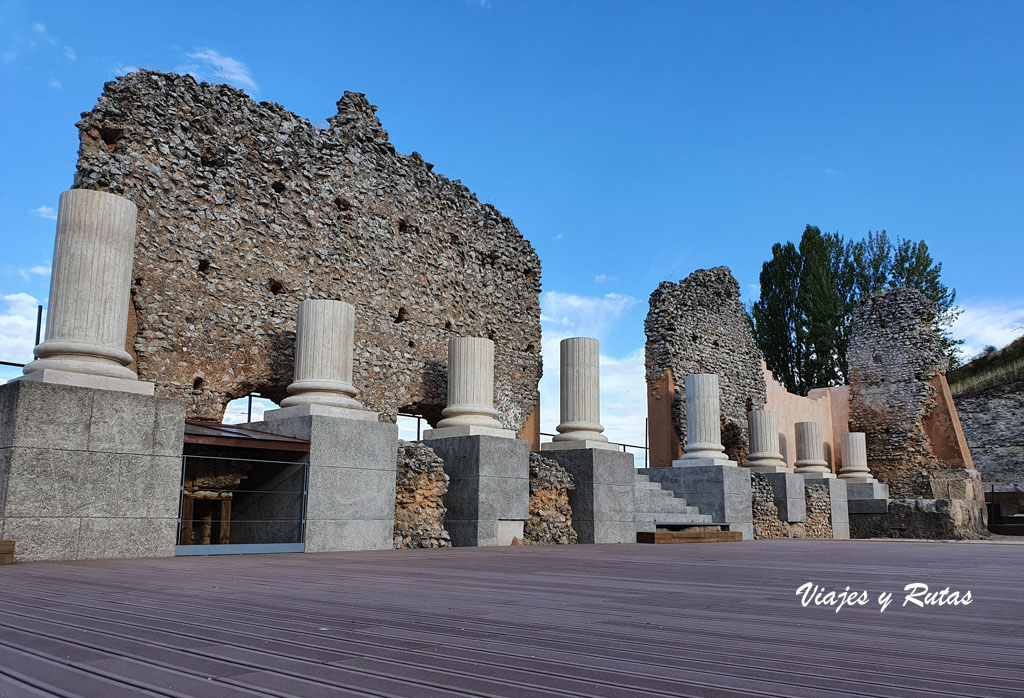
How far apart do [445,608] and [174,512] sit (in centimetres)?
570

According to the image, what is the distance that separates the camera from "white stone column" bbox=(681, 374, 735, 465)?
1839 cm

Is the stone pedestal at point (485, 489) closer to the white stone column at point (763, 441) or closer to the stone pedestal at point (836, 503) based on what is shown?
the white stone column at point (763, 441)

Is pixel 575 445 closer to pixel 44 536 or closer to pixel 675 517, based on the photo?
pixel 675 517

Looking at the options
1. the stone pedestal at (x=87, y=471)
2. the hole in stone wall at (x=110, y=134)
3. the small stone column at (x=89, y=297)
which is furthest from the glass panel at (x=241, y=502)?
the hole in stone wall at (x=110, y=134)

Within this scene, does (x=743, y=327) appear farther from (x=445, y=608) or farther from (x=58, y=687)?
(x=58, y=687)

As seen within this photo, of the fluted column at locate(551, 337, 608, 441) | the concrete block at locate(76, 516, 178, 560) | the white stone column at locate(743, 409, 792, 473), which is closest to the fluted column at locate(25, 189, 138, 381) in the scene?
the concrete block at locate(76, 516, 178, 560)

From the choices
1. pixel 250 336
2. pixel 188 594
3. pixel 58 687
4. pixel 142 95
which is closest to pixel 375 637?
pixel 58 687

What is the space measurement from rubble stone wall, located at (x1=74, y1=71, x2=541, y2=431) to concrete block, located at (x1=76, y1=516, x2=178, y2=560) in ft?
13.6

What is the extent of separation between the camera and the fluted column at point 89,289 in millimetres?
8484

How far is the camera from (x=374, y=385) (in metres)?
15.6

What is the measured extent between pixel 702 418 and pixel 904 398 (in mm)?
15316

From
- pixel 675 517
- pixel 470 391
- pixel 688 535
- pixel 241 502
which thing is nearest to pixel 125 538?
pixel 241 502

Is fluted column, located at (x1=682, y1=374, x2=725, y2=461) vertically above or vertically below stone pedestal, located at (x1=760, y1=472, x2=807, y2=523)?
above

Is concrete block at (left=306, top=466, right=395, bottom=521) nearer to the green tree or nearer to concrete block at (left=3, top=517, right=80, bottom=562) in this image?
concrete block at (left=3, top=517, right=80, bottom=562)
